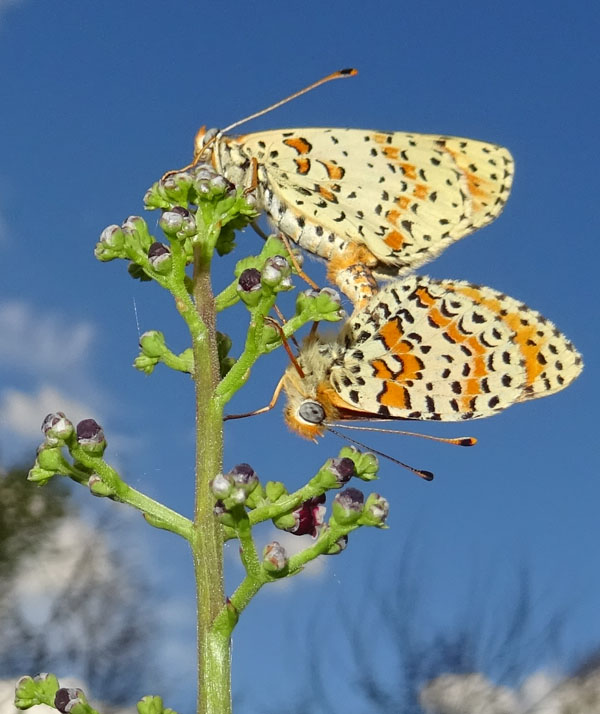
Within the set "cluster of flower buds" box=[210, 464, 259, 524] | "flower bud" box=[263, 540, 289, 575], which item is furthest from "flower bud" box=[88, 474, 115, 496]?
"flower bud" box=[263, 540, 289, 575]

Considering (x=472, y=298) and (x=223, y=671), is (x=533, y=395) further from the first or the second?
(x=223, y=671)

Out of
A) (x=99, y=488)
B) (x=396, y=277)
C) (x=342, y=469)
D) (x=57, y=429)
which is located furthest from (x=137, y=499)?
(x=396, y=277)

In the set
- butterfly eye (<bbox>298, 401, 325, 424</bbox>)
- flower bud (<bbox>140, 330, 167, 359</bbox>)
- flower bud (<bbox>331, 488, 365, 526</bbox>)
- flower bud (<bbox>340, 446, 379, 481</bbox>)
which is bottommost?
flower bud (<bbox>331, 488, 365, 526</bbox>)

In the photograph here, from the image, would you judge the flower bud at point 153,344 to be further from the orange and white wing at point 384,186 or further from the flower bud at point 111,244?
the orange and white wing at point 384,186

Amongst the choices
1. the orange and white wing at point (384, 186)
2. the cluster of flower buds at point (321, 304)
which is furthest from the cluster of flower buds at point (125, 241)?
the orange and white wing at point (384, 186)

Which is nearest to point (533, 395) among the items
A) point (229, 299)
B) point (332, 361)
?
point (332, 361)

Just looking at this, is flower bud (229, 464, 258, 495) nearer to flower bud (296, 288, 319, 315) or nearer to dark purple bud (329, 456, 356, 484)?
dark purple bud (329, 456, 356, 484)
